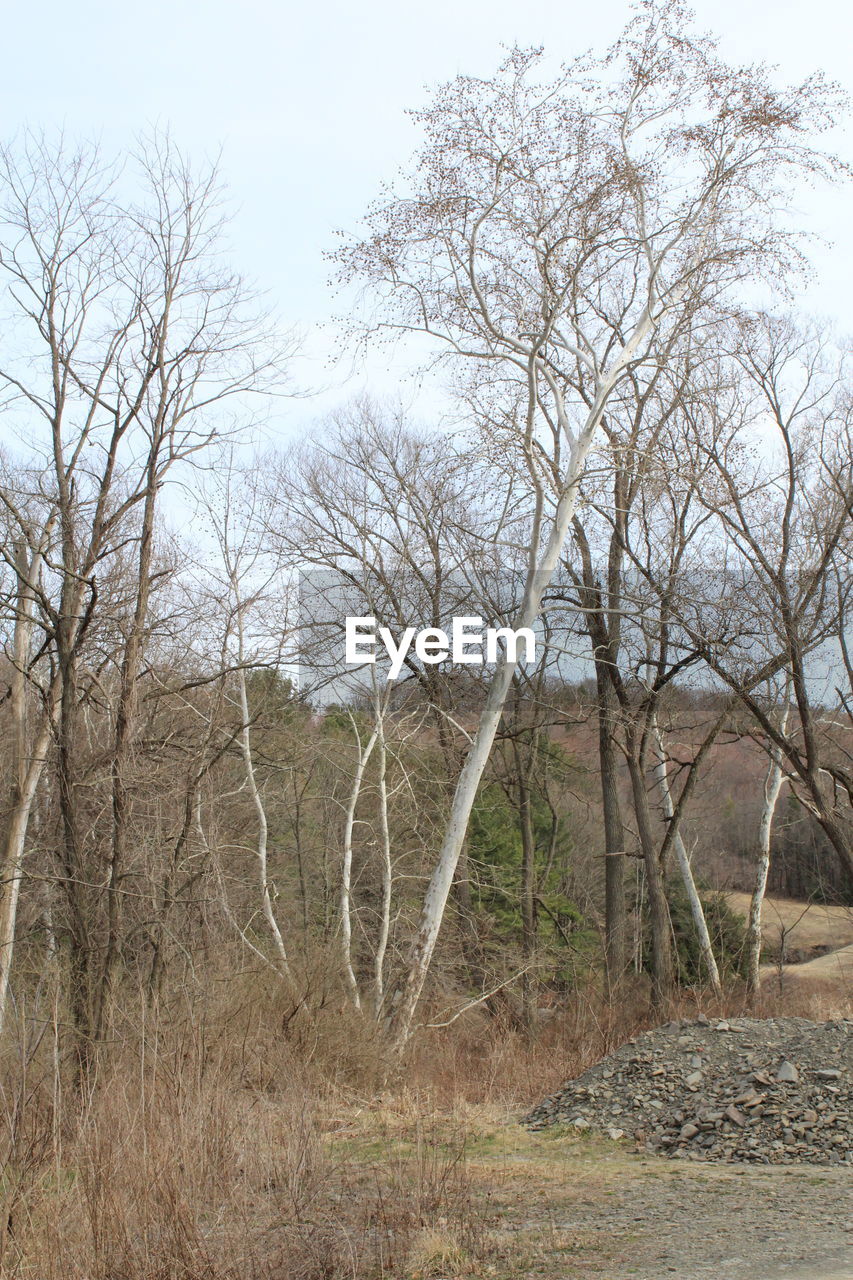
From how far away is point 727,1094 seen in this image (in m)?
8.84

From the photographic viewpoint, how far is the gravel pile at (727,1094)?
794 centimetres

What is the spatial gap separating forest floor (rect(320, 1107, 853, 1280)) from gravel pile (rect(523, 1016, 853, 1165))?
393 millimetres

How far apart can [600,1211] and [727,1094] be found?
332 centimetres

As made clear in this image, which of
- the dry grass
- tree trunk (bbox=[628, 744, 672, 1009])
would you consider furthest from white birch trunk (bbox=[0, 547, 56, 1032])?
tree trunk (bbox=[628, 744, 672, 1009])

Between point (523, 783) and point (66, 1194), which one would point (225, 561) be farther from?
point (66, 1194)

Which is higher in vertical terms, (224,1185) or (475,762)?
(475,762)

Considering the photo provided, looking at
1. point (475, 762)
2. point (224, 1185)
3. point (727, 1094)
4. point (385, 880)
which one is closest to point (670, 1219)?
point (224, 1185)

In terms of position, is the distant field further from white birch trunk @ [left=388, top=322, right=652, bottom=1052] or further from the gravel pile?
the gravel pile

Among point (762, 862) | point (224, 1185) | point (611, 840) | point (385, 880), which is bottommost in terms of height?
point (224, 1185)

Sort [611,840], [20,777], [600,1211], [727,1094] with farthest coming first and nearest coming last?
[611,840] → [20,777] → [727,1094] → [600,1211]

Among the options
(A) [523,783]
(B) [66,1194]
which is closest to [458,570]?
(A) [523,783]

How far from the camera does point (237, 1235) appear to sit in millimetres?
4352

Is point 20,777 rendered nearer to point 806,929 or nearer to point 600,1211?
point 600,1211

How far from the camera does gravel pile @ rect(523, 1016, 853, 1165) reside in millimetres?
7941
